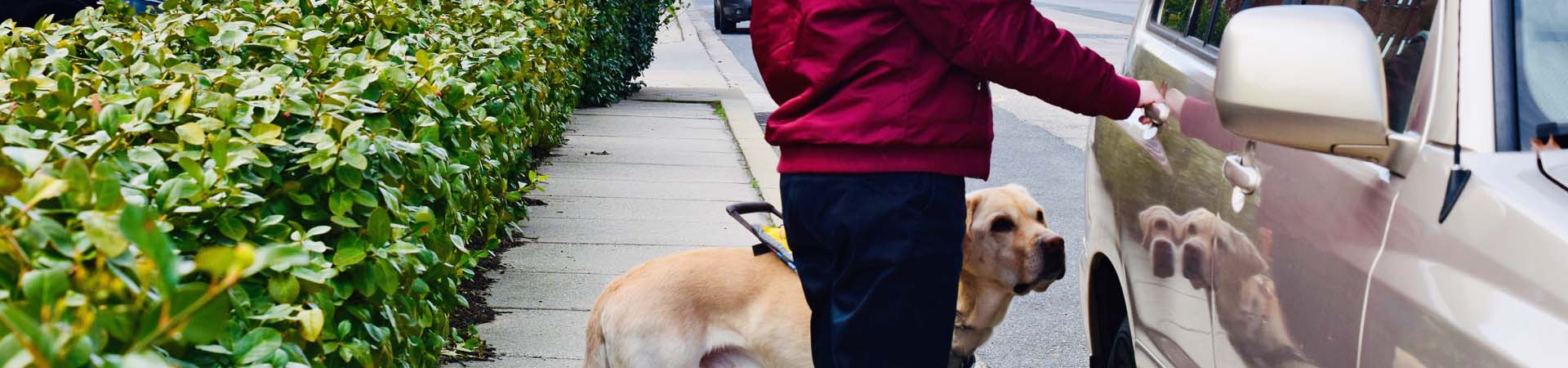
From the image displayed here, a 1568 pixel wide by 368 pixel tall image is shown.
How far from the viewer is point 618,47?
Result: 43.5 feet

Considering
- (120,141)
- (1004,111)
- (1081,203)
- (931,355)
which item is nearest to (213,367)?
(120,141)

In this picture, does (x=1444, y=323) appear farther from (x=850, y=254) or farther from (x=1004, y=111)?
(x=1004, y=111)

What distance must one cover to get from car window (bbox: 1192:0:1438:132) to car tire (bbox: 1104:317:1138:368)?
105 centimetres

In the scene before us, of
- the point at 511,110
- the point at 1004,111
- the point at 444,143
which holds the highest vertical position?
the point at 444,143

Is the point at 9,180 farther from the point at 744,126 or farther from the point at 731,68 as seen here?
the point at 731,68

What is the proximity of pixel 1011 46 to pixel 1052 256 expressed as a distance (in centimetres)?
123

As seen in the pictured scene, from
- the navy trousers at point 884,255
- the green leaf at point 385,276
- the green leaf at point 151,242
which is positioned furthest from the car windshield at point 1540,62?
the green leaf at point 385,276

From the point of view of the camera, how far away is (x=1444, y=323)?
1.85 metres

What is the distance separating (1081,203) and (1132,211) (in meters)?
5.50

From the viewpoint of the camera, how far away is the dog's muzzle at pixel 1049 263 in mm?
3756

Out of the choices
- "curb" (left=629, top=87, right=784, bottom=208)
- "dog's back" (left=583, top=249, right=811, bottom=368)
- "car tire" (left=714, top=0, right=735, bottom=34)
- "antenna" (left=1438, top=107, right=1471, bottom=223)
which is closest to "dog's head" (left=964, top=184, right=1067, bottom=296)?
"dog's back" (left=583, top=249, right=811, bottom=368)

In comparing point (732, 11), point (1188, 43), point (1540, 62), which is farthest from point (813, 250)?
point (732, 11)

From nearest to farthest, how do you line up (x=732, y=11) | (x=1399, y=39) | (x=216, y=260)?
(x=216, y=260) < (x=1399, y=39) < (x=732, y=11)

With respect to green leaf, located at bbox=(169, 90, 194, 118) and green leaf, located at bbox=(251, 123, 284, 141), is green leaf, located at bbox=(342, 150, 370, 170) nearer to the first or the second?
green leaf, located at bbox=(251, 123, 284, 141)
